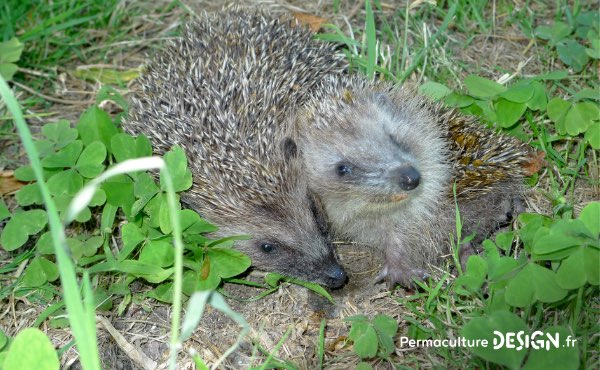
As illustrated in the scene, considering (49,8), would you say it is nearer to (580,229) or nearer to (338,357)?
(338,357)

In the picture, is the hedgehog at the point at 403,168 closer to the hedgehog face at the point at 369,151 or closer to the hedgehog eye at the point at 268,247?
the hedgehog face at the point at 369,151

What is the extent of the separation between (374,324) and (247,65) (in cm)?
139

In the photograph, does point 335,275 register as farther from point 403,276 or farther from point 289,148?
point 289,148

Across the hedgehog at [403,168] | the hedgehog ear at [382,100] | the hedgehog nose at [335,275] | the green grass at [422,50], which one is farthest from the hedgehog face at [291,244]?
the hedgehog ear at [382,100]

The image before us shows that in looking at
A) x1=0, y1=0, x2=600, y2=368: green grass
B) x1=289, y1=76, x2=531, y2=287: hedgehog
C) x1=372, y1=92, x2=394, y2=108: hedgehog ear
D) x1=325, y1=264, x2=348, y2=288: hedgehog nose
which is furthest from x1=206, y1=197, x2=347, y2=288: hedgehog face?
x1=372, y1=92, x2=394, y2=108: hedgehog ear

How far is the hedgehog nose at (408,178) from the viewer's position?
3.13 m

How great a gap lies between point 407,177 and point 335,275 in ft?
1.71

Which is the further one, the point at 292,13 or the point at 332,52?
the point at 292,13

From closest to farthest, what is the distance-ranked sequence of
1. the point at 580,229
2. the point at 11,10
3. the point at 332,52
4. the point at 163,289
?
the point at 580,229, the point at 163,289, the point at 332,52, the point at 11,10

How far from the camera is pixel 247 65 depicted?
3496mm

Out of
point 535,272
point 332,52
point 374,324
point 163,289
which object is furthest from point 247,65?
point 535,272

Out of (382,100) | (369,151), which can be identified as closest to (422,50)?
(382,100)

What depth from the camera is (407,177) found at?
10.3 feet

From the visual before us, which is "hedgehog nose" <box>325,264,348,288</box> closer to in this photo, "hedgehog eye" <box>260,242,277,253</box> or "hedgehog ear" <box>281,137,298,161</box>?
"hedgehog eye" <box>260,242,277,253</box>
